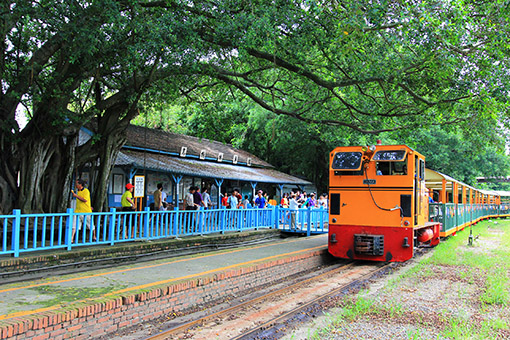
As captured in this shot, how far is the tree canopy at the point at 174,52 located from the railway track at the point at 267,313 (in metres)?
5.41

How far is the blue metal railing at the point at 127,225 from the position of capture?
816cm

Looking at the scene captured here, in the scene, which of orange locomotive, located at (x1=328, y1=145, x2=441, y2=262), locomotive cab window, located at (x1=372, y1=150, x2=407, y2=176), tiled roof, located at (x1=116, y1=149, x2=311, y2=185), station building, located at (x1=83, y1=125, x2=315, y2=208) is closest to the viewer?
orange locomotive, located at (x1=328, y1=145, x2=441, y2=262)

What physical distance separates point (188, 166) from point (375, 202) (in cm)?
1093

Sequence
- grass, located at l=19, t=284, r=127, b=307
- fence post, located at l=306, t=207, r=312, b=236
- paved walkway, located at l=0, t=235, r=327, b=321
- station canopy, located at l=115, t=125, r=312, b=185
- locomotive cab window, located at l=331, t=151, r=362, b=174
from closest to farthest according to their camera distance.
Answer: paved walkway, located at l=0, t=235, r=327, b=321, grass, located at l=19, t=284, r=127, b=307, locomotive cab window, located at l=331, t=151, r=362, b=174, fence post, located at l=306, t=207, r=312, b=236, station canopy, located at l=115, t=125, r=312, b=185

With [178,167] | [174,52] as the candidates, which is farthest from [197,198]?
[174,52]

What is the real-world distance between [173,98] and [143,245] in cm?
584

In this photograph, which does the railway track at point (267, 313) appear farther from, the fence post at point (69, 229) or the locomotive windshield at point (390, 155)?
the fence post at point (69, 229)

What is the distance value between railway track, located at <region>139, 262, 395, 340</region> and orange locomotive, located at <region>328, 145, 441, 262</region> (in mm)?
1013

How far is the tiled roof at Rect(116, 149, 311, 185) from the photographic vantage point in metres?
15.7

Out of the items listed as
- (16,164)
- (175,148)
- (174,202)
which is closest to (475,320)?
(16,164)

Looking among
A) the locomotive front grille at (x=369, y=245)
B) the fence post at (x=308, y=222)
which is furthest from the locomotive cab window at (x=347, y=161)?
the fence post at (x=308, y=222)

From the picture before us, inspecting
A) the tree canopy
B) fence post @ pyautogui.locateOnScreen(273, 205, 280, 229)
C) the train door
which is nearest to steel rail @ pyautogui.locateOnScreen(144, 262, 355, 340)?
the train door

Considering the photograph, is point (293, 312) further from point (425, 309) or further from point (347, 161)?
point (347, 161)

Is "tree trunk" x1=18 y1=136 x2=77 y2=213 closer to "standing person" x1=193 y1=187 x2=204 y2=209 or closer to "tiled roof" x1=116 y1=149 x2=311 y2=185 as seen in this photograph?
"tiled roof" x1=116 y1=149 x2=311 y2=185
